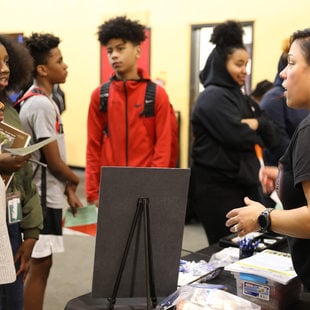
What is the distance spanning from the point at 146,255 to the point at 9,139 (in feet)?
2.25

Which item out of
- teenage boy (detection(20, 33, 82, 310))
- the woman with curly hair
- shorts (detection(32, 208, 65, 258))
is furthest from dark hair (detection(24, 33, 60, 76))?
shorts (detection(32, 208, 65, 258))

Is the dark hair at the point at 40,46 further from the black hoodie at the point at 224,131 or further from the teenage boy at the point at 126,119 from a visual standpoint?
the black hoodie at the point at 224,131

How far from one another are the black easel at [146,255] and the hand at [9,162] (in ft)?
1.83

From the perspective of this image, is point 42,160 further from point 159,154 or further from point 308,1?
point 308,1

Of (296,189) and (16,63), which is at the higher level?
(16,63)

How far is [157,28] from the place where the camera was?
678 cm

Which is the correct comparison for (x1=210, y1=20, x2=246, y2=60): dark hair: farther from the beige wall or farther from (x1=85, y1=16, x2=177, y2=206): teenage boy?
the beige wall

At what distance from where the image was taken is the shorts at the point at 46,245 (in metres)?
2.34

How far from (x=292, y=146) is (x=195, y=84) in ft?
17.5

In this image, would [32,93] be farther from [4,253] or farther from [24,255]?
[4,253]

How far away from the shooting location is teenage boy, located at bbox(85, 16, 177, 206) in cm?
264

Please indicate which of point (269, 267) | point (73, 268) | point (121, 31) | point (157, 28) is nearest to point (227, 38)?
point (121, 31)

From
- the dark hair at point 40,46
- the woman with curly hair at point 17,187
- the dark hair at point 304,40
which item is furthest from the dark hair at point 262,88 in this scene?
the dark hair at point 304,40

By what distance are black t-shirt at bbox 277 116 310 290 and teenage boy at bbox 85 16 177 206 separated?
1282mm
